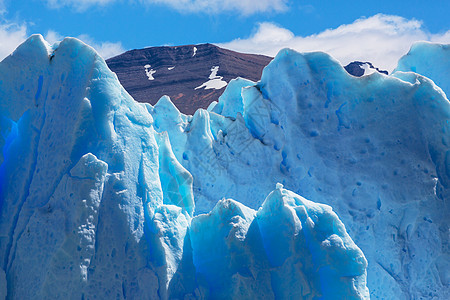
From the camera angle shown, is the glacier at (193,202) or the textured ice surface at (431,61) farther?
the textured ice surface at (431,61)

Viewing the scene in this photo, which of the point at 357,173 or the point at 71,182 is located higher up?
the point at 357,173

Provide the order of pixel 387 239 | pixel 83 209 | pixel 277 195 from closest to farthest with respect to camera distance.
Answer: pixel 83 209 < pixel 277 195 < pixel 387 239

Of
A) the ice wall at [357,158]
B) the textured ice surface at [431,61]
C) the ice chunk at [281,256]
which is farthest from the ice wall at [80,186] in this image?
the textured ice surface at [431,61]

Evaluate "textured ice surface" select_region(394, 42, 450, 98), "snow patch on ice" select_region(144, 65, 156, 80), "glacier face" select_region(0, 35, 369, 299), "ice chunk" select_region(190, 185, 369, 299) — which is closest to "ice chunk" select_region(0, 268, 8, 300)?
"glacier face" select_region(0, 35, 369, 299)

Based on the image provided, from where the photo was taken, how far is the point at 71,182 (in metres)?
3.39

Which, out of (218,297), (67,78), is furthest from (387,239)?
(67,78)

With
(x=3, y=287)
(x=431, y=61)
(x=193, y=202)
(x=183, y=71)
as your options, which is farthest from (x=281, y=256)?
(x=183, y=71)

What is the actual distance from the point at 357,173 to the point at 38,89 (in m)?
3.32

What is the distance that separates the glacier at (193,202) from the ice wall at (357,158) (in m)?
0.01

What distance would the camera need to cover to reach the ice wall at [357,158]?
493cm

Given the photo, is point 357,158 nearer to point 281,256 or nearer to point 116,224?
point 281,256

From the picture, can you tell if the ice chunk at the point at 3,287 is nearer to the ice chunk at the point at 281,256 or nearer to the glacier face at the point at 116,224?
the glacier face at the point at 116,224

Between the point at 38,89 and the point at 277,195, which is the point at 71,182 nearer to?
the point at 38,89

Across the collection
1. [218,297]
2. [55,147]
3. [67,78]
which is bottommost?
[218,297]
